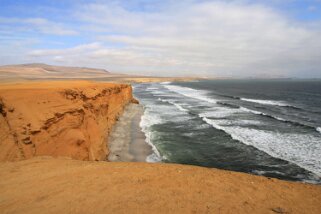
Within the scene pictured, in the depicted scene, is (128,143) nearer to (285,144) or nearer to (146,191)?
(285,144)

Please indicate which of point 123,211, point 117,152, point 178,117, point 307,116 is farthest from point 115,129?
point 307,116

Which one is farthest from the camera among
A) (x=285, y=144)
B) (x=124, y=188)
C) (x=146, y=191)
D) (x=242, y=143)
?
(x=242, y=143)

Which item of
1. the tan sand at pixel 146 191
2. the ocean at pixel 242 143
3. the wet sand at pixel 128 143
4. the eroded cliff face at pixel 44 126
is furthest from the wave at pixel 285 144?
the eroded cliff face at pixel 44 126

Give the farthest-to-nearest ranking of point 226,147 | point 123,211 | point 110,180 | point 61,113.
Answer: point 226,147 < point 61,113 < point 110,180 < point 123,211

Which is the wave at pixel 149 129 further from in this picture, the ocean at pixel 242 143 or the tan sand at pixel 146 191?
the tan sand at pixel 146 191

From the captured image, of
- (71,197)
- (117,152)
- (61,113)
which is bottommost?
(117,152)

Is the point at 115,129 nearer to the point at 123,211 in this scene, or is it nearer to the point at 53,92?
the point at 53,92

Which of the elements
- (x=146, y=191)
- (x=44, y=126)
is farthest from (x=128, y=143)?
(x=146, y=191)
